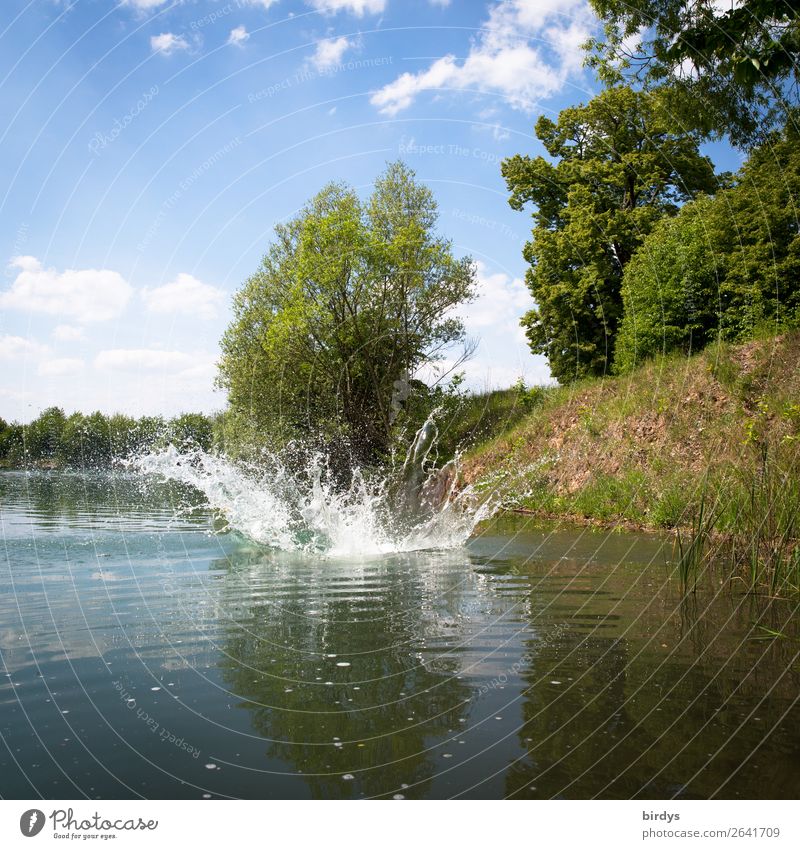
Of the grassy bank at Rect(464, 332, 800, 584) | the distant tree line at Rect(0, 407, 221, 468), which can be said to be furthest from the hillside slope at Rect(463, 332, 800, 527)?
the distant tree line at Rect(0, 407, 221, 468)

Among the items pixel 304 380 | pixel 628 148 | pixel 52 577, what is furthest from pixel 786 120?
pixel 304 380

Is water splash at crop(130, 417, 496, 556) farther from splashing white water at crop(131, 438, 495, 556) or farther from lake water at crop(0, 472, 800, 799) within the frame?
lake water at crop(0, 472, 800, 799)

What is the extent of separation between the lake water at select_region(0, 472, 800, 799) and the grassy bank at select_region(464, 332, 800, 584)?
5.15ft

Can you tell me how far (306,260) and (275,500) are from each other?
53.1 feet

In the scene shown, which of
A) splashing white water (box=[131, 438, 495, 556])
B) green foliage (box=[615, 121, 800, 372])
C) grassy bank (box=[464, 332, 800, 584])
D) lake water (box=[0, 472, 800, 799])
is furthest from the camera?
green foliage (box=[615, 121, 800, 372])

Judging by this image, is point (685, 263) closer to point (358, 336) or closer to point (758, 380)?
point (758, 380)

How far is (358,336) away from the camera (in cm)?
3216

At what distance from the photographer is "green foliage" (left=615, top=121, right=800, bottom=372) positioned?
19828 millimetres

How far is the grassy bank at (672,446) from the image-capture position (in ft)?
33.6

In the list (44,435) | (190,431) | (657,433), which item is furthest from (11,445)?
(657,433)

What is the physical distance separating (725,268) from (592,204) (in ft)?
34.2

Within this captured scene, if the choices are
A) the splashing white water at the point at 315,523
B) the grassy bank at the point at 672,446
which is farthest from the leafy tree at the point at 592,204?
the splashing white water at the point at 315,523

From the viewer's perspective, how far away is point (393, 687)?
5.71 metres

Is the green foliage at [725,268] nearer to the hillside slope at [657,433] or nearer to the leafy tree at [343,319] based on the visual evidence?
the hillside slope at [657,433]
